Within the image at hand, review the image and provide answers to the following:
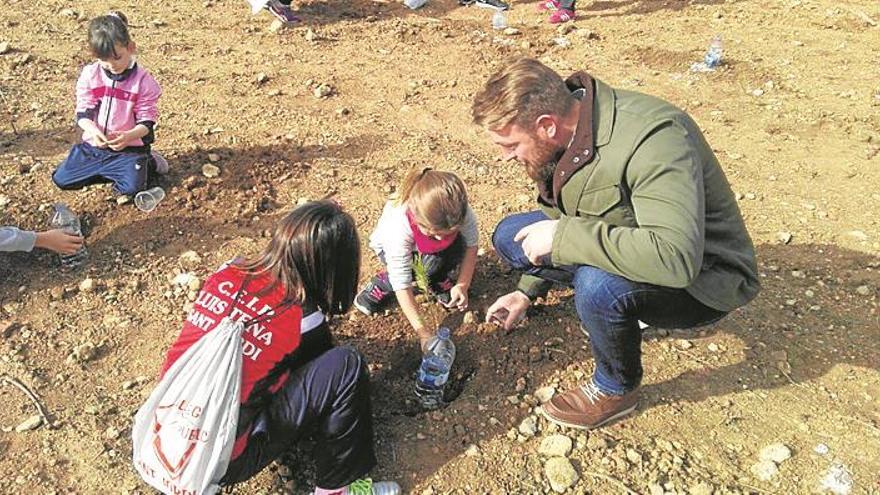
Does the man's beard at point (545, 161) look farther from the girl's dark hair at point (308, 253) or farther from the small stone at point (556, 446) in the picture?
the small stone at point (556, 446)

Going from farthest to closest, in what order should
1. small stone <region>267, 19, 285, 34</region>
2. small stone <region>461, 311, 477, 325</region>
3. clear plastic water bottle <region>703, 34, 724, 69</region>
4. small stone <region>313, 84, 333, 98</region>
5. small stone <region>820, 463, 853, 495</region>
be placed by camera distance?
1. small stone <region>267, 19, 285, 34</region>
2. clear plastic water bottle <region>703, 34, 724, 69</region>
3. small stone <region>313, 84, 333, 98</region>
4. small stone <region>461, 311, 477, 325</region>
5. small stone <region>820, 463, 853, 495</region>

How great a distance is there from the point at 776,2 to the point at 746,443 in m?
6.16

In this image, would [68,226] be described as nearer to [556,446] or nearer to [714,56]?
[556,446]

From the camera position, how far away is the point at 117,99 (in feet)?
14.0

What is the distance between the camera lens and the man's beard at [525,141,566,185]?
255 centimetres

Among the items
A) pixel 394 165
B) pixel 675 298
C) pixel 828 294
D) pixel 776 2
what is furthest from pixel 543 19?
pixel 675 298

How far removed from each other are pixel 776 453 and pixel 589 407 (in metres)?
0.75

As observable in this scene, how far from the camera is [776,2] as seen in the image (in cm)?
752

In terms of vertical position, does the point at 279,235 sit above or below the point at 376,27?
above

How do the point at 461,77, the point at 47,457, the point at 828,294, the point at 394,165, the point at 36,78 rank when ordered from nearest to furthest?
the point at 47,457
the point at 828,294
the point at 394,165
the point at 36,78
the point at 461,77

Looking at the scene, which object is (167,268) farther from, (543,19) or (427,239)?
(543,19)

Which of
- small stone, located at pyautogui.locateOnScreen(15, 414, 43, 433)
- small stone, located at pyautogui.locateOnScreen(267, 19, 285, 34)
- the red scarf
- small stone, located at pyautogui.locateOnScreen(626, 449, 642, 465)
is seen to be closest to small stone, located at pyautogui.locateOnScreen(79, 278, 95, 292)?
small stone, located at pyautogui.locateOnScreen(15, 414, 43, 433)

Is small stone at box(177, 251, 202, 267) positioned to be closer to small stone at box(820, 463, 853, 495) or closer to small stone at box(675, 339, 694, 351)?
small stone at box(675, 339, 694, 351)

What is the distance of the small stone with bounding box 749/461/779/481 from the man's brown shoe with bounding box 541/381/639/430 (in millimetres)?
510
